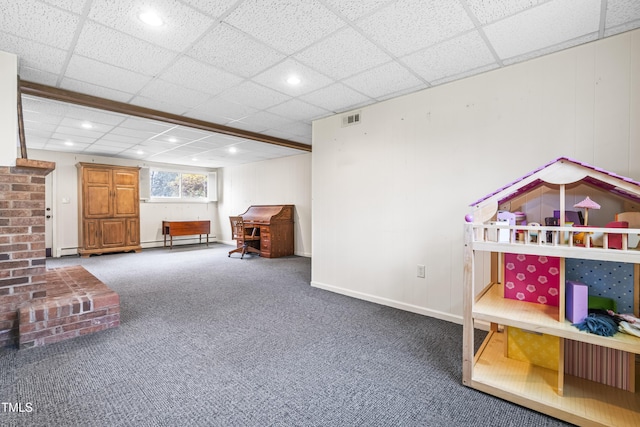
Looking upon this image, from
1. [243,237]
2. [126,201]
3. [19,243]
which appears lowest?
[243,237]

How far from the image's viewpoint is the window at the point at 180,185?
803 centimetres

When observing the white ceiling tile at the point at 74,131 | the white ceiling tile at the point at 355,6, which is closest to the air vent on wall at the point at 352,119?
the white ceiling tile at the point at 355,6

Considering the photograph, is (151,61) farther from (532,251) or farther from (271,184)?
(271,184)

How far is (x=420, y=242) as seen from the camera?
9.89 ft

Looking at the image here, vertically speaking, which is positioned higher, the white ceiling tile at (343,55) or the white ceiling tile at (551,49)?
the white ceiling tile at (343,55)

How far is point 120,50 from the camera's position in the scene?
2.28 metres

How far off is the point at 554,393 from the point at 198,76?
139 inches

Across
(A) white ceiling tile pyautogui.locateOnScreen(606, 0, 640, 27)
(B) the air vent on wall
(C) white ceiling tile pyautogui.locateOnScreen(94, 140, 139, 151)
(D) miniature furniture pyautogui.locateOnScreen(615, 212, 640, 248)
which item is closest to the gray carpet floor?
(D) miniature furniture pyautogui.locateOnScreen(615, 212, 640, 248)

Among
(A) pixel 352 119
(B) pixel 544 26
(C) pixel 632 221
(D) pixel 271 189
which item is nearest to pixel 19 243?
(A) pixel 352 119

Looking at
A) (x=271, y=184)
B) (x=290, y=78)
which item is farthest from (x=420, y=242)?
(x=271, y=184)

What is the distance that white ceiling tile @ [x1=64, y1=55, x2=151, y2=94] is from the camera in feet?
8.19

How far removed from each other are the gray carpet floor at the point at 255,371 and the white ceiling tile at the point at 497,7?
231 centimetres

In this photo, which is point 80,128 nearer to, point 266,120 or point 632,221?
point 266,120

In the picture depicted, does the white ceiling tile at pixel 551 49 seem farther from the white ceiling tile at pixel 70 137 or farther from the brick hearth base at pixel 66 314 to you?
the white ceiling tile at pixel 70 137
